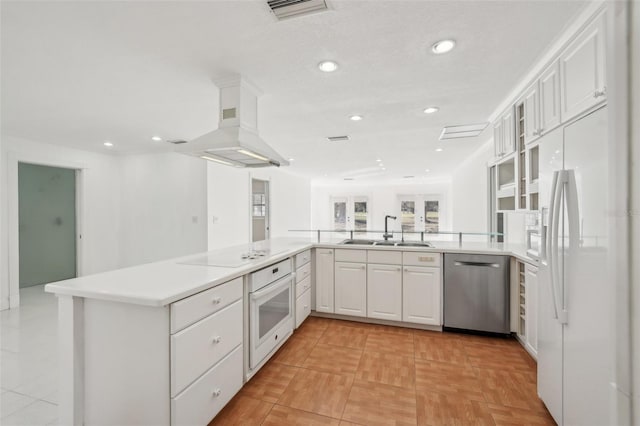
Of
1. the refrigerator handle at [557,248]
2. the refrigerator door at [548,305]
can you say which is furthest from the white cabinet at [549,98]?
the refrigerator handle at [557,248]

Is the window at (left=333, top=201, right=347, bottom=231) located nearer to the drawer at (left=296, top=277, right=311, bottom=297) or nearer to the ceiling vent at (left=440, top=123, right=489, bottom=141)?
the ceiling vent at (left=440, top=123, right=489, bottom=141)

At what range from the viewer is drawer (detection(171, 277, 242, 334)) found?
1.35 m

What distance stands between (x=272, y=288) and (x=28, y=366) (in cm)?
209

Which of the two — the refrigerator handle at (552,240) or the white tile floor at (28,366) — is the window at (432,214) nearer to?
the refrigerator handle at (552,240)

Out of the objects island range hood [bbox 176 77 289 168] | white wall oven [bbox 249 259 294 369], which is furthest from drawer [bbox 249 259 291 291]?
island range hood [bbox 176 77 289 168]

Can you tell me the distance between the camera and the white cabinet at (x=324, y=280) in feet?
10.4

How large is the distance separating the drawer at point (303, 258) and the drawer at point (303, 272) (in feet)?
0.16

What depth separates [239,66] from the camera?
196 centimetres

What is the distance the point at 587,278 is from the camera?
1.21 meters

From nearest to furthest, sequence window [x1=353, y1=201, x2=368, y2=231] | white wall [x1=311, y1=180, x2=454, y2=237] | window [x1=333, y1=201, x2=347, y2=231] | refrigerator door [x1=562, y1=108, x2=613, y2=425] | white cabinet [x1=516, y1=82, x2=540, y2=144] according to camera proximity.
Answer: refrigerator door [x1=562, y1=108, x2=613, y2=425]
white cabinet [x1=516, y1=82, x2=540, y2=144]
white wall [x1=311, y1=180, x2=454, y2=237]
window [x1=353, y1=201, x2=368, y2=231]
window [x1=333, y1=201, x2=347, y2=231]

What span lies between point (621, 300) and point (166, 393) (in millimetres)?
1936

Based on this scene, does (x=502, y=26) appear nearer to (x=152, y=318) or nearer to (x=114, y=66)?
(x=152, y=318)

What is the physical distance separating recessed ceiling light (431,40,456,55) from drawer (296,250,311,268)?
2.09 meters

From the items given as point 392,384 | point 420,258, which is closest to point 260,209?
point 420,258
